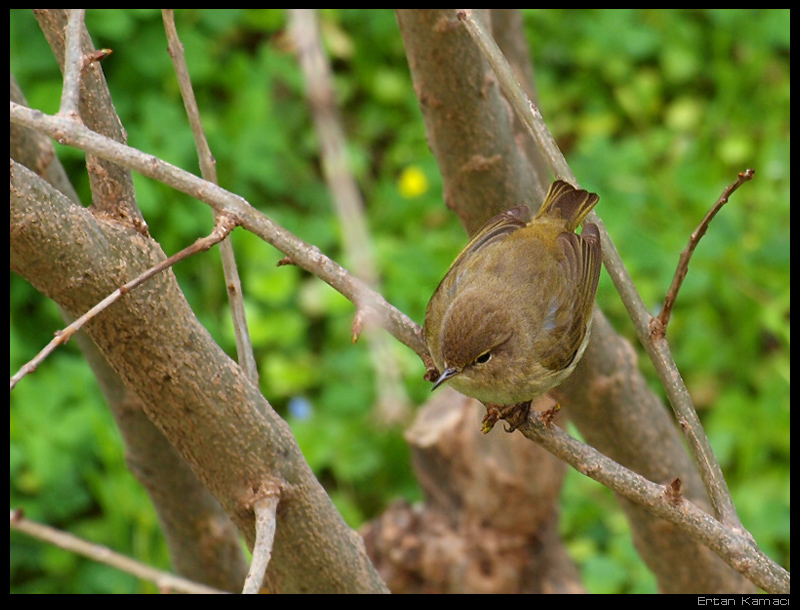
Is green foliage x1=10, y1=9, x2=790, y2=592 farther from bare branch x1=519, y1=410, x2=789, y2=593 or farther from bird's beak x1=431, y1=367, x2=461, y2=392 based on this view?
bare branch x1=519, y1=410, x2=789, y2=593

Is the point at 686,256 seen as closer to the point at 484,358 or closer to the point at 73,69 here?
the point at 484,358

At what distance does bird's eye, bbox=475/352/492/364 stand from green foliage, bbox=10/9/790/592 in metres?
1.26

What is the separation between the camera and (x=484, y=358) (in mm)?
2336

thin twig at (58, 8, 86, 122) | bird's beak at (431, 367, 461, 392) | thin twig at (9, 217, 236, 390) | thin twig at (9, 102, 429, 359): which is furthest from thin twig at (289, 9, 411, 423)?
bird's beak at (431, 367, 461, 392)

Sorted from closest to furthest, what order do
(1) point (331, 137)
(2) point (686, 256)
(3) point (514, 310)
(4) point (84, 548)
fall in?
(1) point (331, 137) → (4) point (84, 548) → (2) point (686, 256) → (3) point (514, 310)

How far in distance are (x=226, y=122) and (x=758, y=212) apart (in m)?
2.86

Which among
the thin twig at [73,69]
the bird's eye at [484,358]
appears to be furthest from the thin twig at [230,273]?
the bird's eye at [484,358]

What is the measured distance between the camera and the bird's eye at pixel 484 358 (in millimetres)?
2324

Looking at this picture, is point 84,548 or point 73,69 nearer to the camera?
point 73,69

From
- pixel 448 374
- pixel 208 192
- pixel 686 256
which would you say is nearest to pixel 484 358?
pixel 448 374

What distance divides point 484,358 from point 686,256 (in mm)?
622

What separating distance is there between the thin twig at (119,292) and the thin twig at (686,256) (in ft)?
2.84

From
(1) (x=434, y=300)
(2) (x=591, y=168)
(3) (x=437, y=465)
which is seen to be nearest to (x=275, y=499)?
(1) (x=434, y=300)

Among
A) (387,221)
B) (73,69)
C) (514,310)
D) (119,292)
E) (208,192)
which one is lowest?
(119,292)
